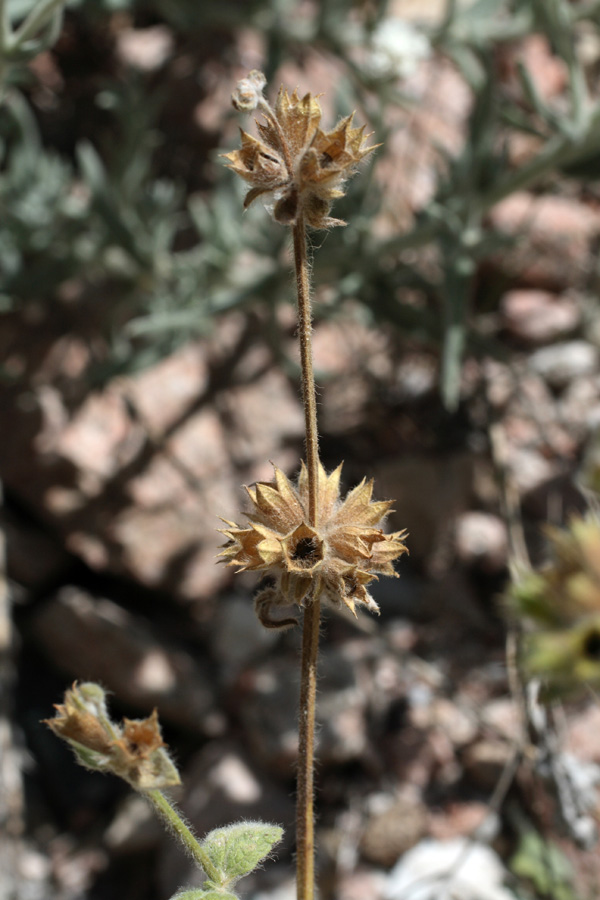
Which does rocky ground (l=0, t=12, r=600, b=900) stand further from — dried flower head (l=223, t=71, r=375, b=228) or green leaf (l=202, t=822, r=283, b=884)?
dried flower head (l=223, t=71, r=375, b=228)

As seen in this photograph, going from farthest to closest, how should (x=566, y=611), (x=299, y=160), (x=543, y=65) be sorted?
(x=543, y=65) → (x=299, y=160) → (x=566, y=611)

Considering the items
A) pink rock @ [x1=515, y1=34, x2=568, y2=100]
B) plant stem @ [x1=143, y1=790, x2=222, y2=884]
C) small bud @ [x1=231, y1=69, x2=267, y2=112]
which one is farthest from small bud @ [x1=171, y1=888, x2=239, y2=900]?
pink rock @ [x1=515, y1=34, x2=568, y2=100]

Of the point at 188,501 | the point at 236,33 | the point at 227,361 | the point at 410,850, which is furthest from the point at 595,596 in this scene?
the point at 236,33

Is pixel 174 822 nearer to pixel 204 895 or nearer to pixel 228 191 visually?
pixel 204 895

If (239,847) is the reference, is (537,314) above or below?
above

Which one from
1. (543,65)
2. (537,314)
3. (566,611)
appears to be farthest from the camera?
(543,65)

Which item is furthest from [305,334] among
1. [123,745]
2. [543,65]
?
[543,65]

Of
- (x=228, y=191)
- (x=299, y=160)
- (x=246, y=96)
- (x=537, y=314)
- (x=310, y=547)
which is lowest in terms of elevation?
(x=310, y=547)
